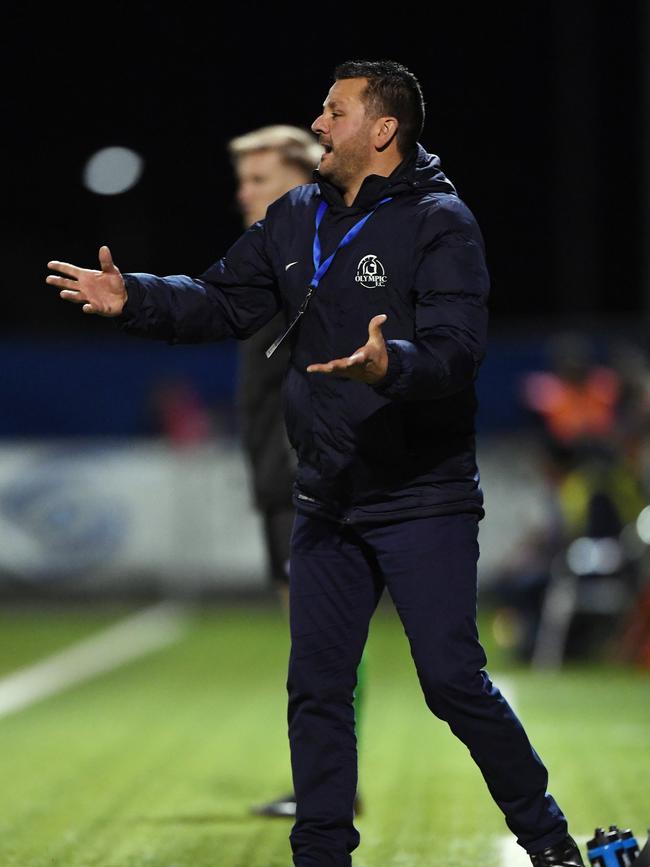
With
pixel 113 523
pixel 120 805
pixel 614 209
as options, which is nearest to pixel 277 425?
pixel 120 805

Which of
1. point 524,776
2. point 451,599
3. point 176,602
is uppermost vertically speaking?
point 451,599

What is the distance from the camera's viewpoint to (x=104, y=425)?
20.0 m

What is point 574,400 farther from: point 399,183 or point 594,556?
point 399,183

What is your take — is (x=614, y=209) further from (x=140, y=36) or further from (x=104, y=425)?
(x=104, y=425)

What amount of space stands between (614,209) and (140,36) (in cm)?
1037

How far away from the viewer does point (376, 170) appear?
16.0 ft

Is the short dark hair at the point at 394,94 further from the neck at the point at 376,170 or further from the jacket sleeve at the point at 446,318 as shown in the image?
the jacket sleeve at the point at 446,318

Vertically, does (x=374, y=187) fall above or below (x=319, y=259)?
above

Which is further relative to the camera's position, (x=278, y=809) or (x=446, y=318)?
(x=278, y=809)

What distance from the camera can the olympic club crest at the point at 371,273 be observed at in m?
4.74

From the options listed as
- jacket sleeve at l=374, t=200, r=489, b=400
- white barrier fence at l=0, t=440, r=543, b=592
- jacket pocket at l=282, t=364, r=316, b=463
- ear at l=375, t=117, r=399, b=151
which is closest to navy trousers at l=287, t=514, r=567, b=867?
jacket pocket at l=282, t=364, r=316, b=463

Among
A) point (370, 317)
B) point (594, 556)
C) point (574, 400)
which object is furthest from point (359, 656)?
point (574, 400)

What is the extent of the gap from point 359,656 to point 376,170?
4.64ft

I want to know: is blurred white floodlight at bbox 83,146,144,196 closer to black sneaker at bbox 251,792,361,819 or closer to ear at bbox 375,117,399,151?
black sneaker at bbox 251,792,361,819
